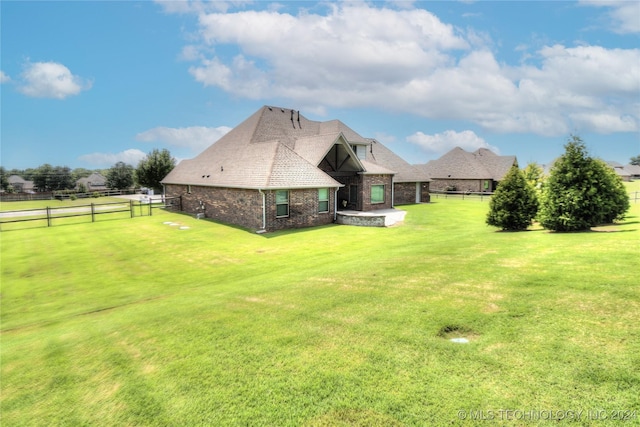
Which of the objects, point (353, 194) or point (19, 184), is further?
point (19, 184)

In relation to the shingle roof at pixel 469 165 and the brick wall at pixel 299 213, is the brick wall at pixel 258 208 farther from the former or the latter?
the shingle roof at pixel 469 165

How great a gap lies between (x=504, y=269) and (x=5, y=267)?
60.1 feet

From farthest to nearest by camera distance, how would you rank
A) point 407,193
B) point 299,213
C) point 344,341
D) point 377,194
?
point 407,193
point 377,194
point 299,213
point 344,341

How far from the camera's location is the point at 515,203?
1625 centimetres

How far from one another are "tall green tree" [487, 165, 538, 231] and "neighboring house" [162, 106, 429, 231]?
1015 cm

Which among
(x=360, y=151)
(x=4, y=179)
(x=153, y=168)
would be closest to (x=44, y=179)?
(x=4, y=179)

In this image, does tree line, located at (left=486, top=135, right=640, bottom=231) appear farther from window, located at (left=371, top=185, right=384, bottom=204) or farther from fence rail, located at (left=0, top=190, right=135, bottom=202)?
fence rail, located at (left=0, top=190, right=135, bottom=202)

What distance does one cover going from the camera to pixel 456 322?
599 cm

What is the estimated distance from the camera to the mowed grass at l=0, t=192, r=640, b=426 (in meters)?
4.11

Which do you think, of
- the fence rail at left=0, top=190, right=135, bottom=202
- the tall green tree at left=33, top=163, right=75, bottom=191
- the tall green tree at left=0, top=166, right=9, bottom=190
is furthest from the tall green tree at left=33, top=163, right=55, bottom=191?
the fence rail at left=0, top=190, right=135, bottom=202

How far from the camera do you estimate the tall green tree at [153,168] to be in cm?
5031

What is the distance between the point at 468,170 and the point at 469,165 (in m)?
0.99

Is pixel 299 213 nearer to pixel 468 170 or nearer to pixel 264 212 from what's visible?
pixel 264 212

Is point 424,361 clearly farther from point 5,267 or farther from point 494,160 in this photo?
point 494,160
